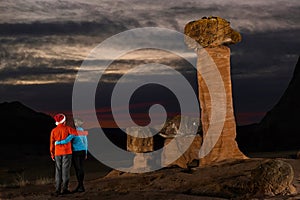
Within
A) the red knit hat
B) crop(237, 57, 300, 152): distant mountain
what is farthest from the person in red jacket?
crop(237, 57, 300, 152): distant mountain

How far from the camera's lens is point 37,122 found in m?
63.8

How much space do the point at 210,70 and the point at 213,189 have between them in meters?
5.73

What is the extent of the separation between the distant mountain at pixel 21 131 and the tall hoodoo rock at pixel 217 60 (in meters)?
30.0

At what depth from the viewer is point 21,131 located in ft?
190

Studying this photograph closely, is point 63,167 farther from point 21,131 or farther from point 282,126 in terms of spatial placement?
point 21,131

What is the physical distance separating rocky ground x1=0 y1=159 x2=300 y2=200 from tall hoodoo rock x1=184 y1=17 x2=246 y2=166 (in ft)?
3.52

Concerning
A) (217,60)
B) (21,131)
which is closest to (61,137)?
(217,60)

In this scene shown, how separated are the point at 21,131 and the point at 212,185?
4848 cm

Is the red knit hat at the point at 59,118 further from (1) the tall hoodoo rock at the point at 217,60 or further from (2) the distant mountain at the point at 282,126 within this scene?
(2) the distant mountain at the point at 282,126

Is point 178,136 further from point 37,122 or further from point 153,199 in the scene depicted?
point 37,122

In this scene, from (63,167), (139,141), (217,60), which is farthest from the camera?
(139,141)

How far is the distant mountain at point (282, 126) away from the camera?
4200 cm

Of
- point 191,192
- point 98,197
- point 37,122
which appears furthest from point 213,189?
point 37,122

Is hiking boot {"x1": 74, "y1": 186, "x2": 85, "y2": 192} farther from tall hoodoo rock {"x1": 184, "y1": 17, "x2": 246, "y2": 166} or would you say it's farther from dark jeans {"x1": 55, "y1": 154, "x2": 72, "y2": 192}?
tall hoodoo rock {"x1": 184, "y1": 17, "x2": 246, "y2": 166}
